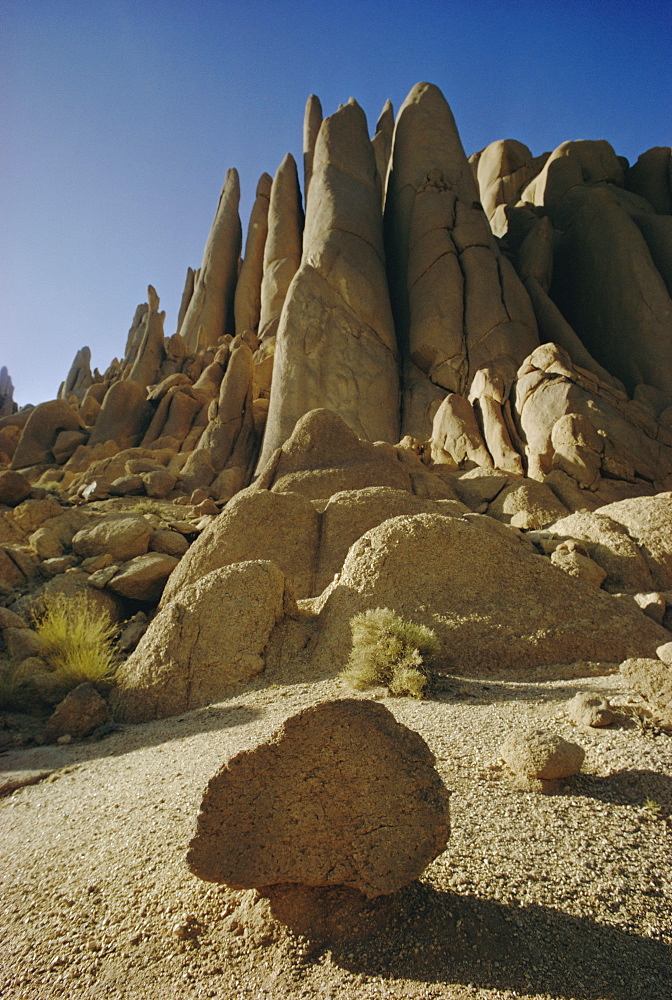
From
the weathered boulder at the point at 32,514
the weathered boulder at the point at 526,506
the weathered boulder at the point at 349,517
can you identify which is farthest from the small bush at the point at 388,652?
the weathered boulder at the point at 32,514

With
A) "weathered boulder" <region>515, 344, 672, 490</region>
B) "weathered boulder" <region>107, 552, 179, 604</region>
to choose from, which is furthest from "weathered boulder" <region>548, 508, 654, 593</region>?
"weathered boulder" <region>107, 552, 179, 604</region>

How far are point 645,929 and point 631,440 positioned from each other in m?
11.8

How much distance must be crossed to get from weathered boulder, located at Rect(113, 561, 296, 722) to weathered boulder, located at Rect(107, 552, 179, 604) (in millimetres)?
2660

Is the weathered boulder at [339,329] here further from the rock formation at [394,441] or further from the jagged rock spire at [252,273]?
the jagged rock spire at [252,273]

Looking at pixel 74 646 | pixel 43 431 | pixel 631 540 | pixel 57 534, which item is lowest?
pixel 74 646

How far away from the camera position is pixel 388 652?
15.1 feet

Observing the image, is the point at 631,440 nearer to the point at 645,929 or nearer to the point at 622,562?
the point at 622,562

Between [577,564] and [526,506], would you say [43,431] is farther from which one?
[577,564]

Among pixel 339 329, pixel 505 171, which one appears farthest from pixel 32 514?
pixel 505 171

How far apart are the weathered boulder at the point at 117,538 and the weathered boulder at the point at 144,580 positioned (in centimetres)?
103

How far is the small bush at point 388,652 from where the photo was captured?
4418mm

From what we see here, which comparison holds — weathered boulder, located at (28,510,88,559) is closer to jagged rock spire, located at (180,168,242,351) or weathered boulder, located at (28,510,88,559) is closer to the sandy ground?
the sandy ground

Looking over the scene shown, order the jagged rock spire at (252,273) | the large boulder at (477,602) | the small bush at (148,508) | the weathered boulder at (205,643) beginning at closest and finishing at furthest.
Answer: the large boulder at (477,602)
the weathered boulder at (205,643)
the small bush at (148,508)
the jagged rock spire at (252,273)

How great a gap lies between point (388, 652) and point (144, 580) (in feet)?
16.2
